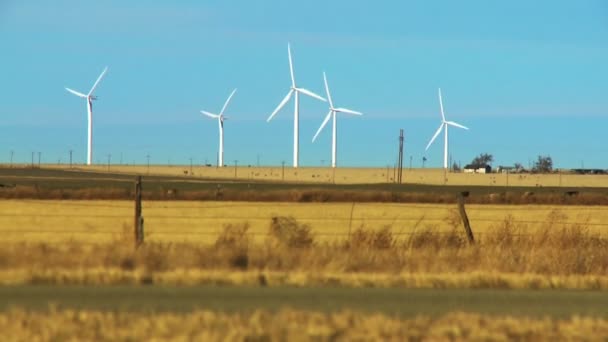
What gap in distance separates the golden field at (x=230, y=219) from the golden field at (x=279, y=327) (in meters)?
13.7

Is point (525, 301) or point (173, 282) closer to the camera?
point (525, 301)

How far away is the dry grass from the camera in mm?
18656

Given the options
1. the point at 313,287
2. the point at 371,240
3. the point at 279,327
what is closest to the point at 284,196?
the point at 371,240

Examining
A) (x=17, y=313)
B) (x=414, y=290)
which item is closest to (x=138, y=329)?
(x=17, y=313)

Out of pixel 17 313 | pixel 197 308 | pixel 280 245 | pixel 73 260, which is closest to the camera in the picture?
pixel 17 313

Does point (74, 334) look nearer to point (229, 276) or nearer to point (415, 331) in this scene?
point (415, 331)

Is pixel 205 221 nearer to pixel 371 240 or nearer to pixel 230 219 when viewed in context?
pixel 230 219

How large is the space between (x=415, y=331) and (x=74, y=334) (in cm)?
383

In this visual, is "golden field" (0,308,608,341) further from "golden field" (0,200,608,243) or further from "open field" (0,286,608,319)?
"golden field" (0,200,608,243)

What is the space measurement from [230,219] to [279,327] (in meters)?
30.1

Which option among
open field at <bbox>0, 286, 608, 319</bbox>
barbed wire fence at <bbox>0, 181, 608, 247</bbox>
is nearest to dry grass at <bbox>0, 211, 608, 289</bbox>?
open field at <bbox>0, 286, 608, 319</bbox>

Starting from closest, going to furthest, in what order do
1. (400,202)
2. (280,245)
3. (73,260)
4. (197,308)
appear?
(197,308), (73,260), (280,245), (400,202)

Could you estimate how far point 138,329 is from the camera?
12.8 metres

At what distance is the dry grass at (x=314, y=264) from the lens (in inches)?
734
